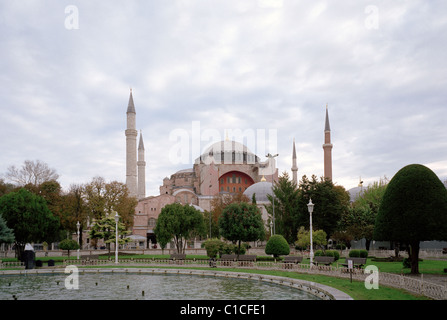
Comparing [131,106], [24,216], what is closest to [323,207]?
[24,216]

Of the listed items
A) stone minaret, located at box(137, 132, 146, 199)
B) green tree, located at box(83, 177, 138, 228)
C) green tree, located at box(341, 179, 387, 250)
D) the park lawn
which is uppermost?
stone minaret, located at box(137, 132, 146, 199)

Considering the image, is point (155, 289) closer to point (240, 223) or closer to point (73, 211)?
point (240, 223)

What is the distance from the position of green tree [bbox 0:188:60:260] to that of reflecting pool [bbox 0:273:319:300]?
15334mm

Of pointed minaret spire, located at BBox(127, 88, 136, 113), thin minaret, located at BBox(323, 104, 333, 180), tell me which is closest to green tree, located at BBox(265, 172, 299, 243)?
thin minaret, located at BBox(323, 104, 333, 180)

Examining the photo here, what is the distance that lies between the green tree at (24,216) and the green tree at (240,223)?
18673 millimetres

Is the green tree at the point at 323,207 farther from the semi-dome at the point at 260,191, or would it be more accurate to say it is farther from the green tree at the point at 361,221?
the semi-dome at the point at 260,191

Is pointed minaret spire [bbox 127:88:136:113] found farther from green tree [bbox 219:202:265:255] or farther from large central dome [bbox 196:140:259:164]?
green tree [bbox 219:202:265:255]

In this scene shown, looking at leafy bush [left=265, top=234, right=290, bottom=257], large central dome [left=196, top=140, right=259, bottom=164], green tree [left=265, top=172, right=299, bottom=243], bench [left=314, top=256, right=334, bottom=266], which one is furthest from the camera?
large central dome [left=196, top=140, right=259, bottom=164]

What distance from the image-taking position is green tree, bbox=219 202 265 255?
3103 centimetres
